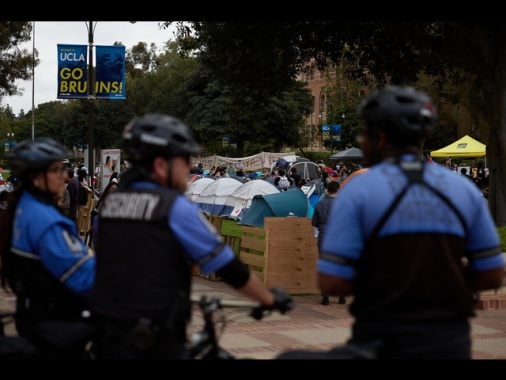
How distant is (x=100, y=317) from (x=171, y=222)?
1.71 feet

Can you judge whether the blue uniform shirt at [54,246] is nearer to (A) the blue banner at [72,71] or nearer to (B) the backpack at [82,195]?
(B) the backpack at [82,195]

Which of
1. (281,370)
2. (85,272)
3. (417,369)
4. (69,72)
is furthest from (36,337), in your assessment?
(69,72)

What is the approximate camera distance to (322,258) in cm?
332

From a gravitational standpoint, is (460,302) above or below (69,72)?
below

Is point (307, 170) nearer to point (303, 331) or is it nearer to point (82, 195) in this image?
point (82, 195)

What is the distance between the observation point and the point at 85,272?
13.4 feet

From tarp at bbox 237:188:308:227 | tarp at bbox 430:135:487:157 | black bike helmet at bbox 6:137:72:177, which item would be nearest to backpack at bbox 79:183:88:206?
tarp at bbox 237:188:308:227

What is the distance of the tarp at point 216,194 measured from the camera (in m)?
29.0

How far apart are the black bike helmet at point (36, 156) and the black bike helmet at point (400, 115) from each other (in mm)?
1789

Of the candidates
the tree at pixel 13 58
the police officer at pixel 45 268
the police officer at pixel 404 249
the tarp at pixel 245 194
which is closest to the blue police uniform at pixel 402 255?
the police officer at pixel 404 249

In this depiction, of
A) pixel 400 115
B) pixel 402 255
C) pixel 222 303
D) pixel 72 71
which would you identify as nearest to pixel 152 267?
pixel 222 303

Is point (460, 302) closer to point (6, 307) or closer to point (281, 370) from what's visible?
point (281, 370)

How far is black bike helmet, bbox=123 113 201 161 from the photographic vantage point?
3.63 metres

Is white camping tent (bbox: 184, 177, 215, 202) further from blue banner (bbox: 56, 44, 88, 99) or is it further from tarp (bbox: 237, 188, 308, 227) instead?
tarp (bbox: 237, 188, 308, 227)
